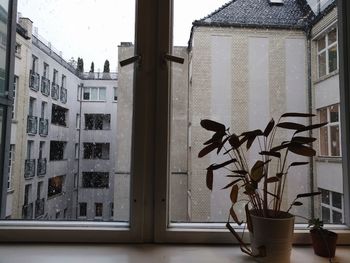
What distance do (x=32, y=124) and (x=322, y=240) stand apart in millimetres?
1367

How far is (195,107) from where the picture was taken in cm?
140

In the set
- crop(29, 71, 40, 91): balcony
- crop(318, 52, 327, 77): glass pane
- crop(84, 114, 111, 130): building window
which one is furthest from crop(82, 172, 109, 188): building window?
crop(318, 52, 327, 77): glass pane

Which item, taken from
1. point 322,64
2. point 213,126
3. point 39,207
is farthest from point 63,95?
point 322,64

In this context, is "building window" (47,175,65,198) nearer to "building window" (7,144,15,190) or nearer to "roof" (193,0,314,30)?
"building window" (7,144,15,190)

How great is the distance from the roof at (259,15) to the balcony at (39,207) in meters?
1.12

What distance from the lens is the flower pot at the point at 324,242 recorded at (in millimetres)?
1121

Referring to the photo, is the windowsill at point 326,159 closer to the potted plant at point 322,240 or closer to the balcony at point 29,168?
the potted plant at point 322,240

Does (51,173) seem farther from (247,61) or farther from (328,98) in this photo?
(328,98)

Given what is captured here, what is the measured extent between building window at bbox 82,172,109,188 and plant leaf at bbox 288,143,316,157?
0.85 metres

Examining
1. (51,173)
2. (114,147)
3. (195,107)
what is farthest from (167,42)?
(51,173)

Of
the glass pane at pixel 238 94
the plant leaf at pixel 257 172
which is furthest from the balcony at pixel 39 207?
the plant leaf at pixel 257 172

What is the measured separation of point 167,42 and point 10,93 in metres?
0.79

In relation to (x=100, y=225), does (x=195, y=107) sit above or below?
above

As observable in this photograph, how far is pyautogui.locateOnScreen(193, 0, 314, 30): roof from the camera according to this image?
1434 mm
